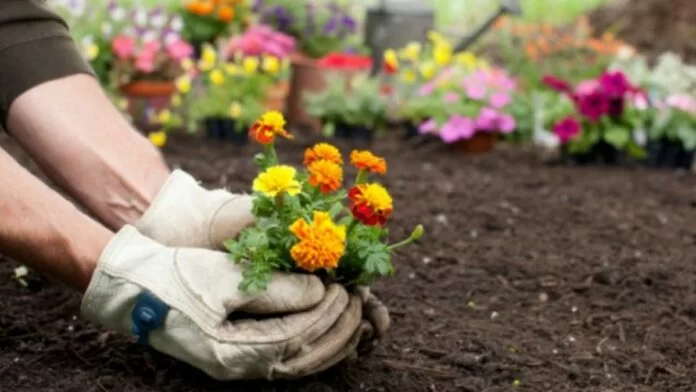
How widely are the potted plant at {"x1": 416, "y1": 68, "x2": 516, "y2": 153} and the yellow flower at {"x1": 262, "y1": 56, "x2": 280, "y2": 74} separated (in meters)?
0.63

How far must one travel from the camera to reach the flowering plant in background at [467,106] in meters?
4.82

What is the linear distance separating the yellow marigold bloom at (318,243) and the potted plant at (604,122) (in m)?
2.80

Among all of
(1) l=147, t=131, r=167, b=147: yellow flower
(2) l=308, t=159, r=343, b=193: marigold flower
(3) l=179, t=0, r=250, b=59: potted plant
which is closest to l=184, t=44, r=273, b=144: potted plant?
(1) l=147, t=131, r=167, b=147: yellow flower

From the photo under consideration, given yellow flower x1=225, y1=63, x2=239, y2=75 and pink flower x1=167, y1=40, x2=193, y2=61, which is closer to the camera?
yellow flower x1=225, y1=63, x2=239, y2=75

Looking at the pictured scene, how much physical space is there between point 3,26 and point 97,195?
1.45 feet

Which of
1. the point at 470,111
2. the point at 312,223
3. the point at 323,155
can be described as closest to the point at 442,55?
the point at 470,111

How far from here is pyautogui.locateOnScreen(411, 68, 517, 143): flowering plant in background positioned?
4.82 metres

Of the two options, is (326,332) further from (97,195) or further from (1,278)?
(1,278)

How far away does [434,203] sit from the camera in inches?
147

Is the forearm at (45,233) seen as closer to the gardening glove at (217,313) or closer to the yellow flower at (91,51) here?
the gardening glove at (217,313)

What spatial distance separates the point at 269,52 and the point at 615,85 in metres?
1.54

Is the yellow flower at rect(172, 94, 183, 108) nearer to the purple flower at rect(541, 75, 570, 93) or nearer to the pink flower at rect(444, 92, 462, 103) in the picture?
the pink flower at rect(444, 92, 462, 103)

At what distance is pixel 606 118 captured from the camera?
470 centimetres

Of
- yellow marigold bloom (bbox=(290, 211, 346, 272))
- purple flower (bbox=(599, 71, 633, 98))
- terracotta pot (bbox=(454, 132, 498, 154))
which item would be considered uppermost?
yellow marigold bloom (bbox=(290, 211, 346, 272))
